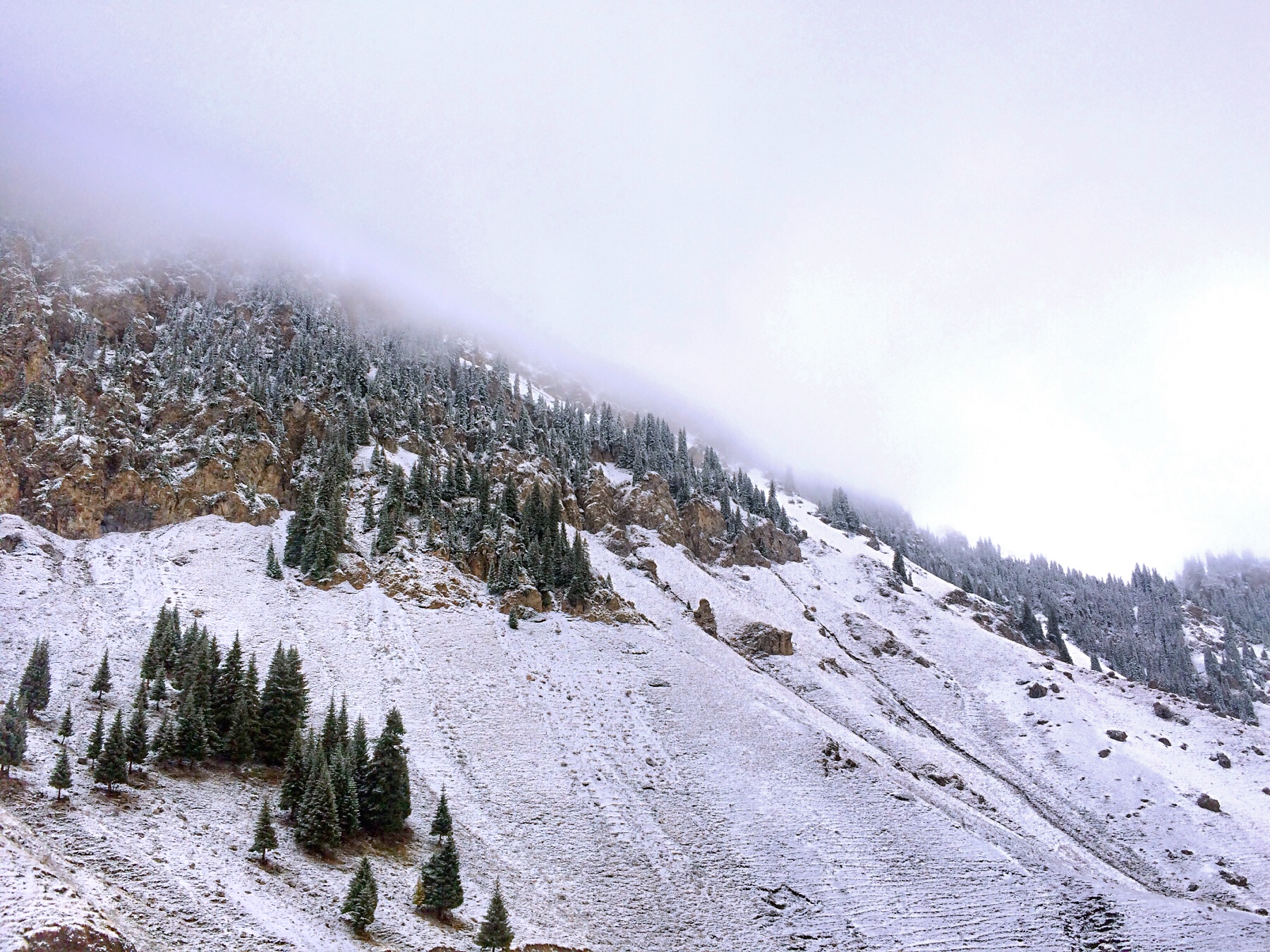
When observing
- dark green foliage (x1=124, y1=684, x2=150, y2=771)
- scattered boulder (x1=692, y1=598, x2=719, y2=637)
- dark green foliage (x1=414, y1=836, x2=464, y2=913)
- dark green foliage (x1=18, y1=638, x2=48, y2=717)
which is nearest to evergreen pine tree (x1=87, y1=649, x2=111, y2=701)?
dark green foliage (x1=18, y1=638, x2=48, y2=717)

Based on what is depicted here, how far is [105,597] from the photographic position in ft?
171

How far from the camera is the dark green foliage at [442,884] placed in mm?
29625

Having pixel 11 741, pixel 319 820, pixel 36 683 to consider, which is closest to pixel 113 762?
pixel 11 741

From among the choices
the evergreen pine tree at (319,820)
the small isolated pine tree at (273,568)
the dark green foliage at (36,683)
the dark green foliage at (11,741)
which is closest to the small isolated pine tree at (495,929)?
the evergreen pine tree at (319,820)

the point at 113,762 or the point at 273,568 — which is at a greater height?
the point at 273,568

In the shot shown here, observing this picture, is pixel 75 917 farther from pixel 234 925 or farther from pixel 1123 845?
pixel 1123 845

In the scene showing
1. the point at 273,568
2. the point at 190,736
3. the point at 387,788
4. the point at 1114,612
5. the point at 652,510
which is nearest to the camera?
the point at 190,736

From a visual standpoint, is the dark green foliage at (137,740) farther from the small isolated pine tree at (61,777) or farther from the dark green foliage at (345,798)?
the dark green foliage at (345,798)

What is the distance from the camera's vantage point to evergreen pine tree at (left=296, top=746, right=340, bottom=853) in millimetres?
31438

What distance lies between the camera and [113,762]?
30312mm

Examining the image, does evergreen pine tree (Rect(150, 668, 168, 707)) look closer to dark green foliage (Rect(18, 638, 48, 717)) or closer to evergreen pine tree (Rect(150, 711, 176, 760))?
dark green foliage (Rect(18, 638, 48, 717))

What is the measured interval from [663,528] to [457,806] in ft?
208

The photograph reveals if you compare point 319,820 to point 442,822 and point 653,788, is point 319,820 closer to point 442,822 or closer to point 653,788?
point 442,822

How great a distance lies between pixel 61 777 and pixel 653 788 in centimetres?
3128
